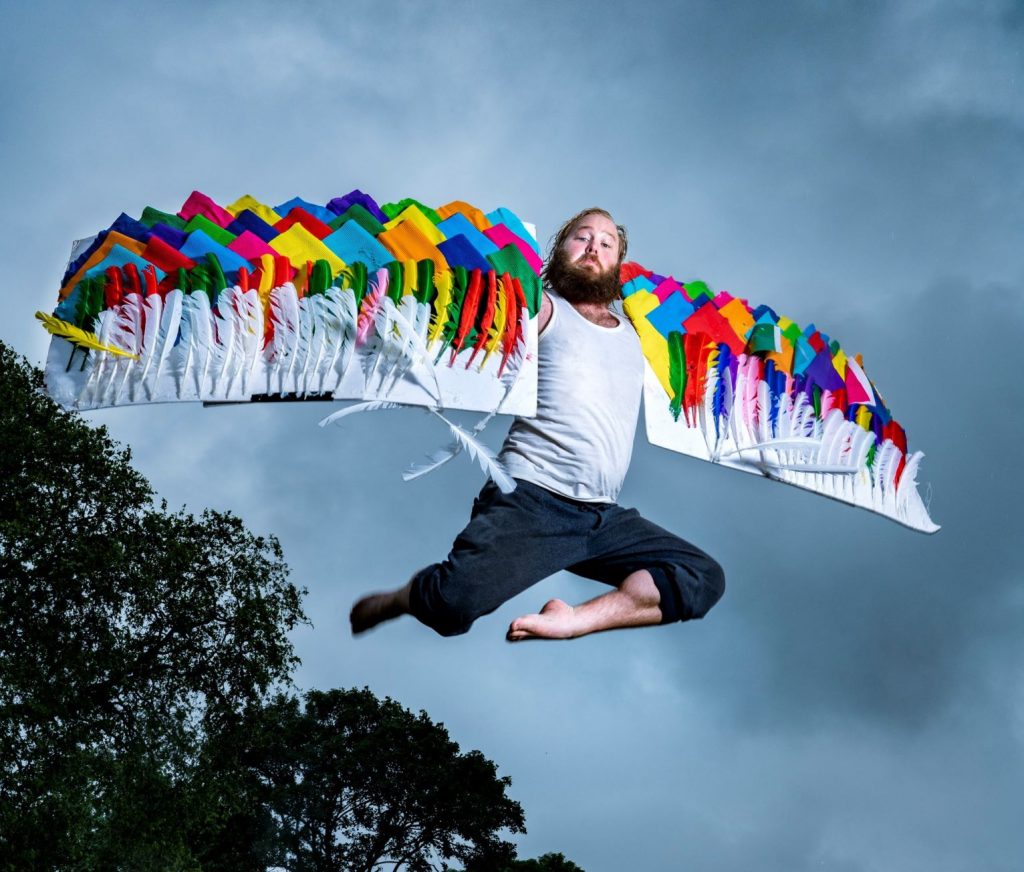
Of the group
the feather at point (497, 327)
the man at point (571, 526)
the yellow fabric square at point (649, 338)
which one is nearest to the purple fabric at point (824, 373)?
the yellow fabric square at point (649, 338)

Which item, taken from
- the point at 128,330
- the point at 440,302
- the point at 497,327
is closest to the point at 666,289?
the point at 497,327

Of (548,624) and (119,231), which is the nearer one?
(548,624)

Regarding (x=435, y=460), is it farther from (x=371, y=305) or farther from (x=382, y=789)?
(x=382, y=789)

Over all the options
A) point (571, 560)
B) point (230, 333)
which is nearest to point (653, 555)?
point (571, 560)

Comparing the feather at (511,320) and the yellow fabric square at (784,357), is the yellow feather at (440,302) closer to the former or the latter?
the feather at (511,320)

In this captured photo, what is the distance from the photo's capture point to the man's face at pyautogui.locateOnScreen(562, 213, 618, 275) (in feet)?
13.4

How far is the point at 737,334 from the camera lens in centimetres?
449

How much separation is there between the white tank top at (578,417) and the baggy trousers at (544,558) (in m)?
0.07

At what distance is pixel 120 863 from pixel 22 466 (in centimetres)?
341

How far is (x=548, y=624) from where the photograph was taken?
349 centimetres

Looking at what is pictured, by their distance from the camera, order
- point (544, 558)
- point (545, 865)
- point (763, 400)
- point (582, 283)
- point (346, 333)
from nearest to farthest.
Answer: point (544, 558) < point (346, 333) < point (582, 283) < point (763, 400) < point (545, 865)

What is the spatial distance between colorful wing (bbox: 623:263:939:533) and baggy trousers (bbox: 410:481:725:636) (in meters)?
0.51

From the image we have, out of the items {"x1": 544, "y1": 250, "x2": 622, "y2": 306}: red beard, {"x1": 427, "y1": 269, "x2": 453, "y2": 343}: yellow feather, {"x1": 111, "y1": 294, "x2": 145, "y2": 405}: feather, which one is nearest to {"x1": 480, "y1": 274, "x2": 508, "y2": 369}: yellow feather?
{"x1": 427, "y1": 269, "x2": 453, "y2": 343}: yellow feather

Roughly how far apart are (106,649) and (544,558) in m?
8.15
